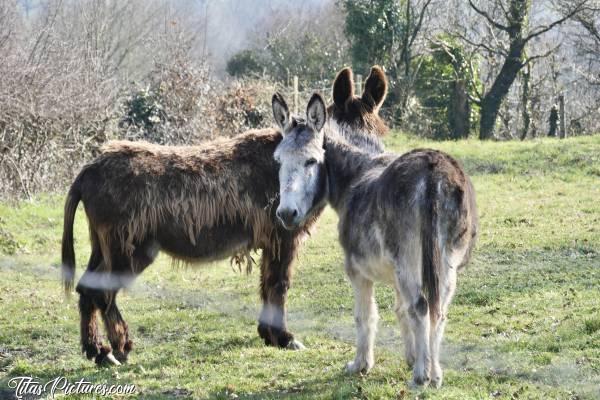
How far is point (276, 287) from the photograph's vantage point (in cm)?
796

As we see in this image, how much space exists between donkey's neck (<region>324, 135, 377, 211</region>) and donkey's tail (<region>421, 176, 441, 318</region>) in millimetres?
1261

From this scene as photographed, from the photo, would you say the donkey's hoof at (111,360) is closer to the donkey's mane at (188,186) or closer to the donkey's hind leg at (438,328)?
Result: the donkey's mane at (188,186)

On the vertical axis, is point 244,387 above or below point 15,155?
below

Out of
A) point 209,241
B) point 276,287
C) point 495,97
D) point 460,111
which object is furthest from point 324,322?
point 495,97

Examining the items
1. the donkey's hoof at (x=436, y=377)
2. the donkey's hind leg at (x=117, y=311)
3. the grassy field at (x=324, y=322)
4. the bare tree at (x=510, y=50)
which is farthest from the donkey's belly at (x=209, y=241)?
the bare tree at (x=510, y=50)

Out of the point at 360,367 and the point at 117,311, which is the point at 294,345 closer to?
the point at 360,367

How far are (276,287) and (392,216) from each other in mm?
2500

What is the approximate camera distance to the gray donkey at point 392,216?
5559 millimetres

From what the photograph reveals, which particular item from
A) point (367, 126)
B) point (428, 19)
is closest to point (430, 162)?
point (367, 126)

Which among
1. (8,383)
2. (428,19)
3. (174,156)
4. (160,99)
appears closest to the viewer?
(8,383)

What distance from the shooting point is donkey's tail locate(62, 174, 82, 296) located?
753 centimetres

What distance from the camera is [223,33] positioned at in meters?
73.0

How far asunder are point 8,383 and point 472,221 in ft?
12.5

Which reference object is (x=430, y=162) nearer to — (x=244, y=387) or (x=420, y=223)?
(x=420, y=223)
